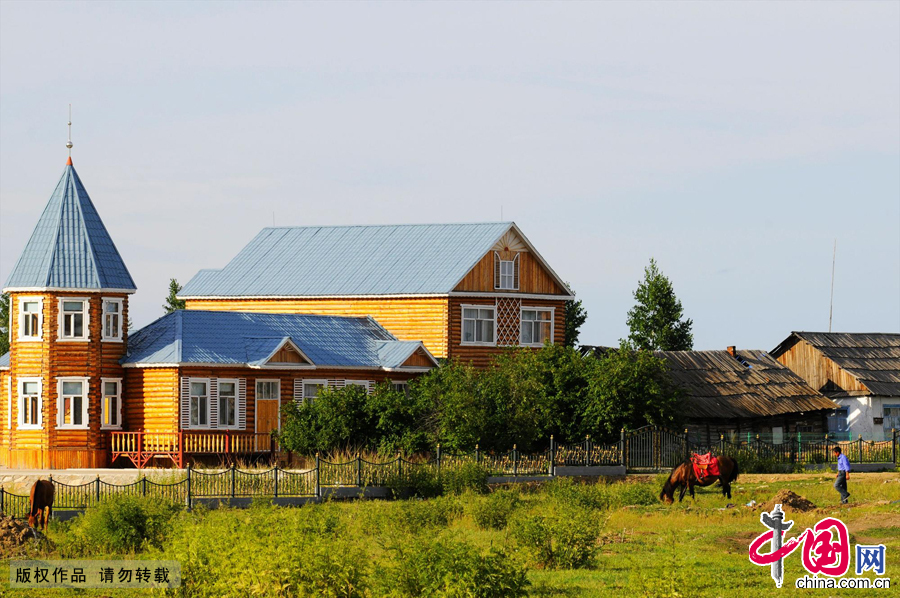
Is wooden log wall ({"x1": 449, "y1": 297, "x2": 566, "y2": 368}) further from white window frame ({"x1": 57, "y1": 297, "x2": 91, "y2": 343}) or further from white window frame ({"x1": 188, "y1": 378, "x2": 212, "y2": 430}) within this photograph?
white window frame ({"x1": 57, "y1": 297, "x2": 91, "y2": 343})

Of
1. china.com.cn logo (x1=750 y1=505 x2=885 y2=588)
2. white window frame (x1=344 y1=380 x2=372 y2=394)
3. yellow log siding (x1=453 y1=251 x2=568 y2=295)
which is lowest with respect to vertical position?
china.com.cn logo (x1=750 y1=505 x2=885 y2=588)

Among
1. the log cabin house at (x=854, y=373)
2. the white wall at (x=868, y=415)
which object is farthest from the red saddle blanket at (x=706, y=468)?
the white wall at (x=868, y=415)

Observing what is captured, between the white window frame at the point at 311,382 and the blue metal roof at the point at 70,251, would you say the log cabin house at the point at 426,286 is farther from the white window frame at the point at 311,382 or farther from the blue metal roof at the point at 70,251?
the blue metal roof at the point at 70,251

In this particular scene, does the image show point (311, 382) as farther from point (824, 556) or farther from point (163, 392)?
point (824, 556)

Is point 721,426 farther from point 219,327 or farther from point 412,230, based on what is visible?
point 219,327

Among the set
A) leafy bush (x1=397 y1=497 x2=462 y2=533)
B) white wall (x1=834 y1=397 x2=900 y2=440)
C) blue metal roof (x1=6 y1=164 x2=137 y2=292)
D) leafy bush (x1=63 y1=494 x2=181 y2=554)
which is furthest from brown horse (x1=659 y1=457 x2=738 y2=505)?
white wall (x1=834 y1=397 x2=900 y2=440)

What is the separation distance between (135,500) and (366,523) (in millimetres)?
4246

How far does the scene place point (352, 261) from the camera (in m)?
51.5

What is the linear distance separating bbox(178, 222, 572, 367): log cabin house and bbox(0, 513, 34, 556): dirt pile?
989 inches

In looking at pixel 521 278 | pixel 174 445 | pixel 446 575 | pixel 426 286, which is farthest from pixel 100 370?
pixel 446 575

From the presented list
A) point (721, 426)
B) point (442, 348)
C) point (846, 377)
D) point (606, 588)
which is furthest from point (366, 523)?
point (846, 377)

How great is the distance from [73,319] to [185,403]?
4.09 meters

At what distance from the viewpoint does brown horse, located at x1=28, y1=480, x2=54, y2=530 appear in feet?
83.9

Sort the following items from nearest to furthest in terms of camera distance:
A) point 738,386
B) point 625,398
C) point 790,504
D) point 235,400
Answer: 1. point 790,504
2. point 235,400
3. point 625,398
4. point 738,386
